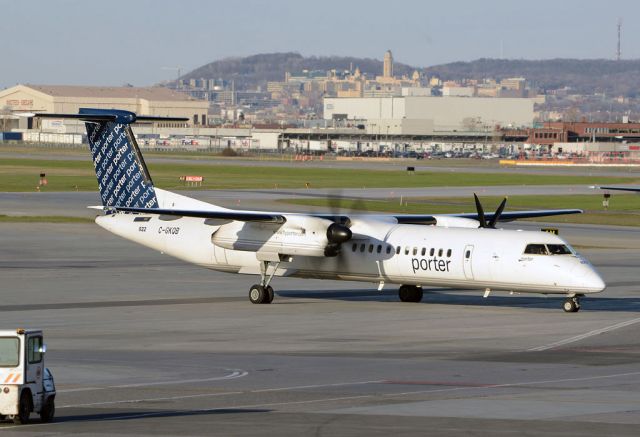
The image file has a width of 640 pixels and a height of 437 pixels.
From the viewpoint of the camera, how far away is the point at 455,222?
39.4 metres

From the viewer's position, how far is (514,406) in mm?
20000

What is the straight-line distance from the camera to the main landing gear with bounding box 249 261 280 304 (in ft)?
123

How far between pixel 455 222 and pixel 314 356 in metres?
13.9

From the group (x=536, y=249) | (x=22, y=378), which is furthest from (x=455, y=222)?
(x=22, y=378)

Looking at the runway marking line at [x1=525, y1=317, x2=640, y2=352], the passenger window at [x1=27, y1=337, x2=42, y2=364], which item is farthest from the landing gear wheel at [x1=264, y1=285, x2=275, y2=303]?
the passenger window at [x1=27, y1=337, x2=42, y2=364]

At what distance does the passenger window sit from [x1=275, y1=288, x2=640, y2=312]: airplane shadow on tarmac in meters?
21.6

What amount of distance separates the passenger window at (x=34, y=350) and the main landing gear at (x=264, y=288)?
19487 millimetres

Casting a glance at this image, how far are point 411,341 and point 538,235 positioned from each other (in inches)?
280

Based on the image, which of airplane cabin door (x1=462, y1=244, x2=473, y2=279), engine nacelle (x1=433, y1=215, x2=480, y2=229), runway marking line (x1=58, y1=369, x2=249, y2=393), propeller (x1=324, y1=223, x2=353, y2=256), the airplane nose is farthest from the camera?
engine nacelle (x1=433, y1=215, x2=480, y2=229)

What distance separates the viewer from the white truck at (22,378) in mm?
17594

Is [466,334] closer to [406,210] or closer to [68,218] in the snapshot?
[68,218]

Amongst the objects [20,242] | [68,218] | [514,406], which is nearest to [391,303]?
[514,406]

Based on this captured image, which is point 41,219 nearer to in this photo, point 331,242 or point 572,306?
point 331,242

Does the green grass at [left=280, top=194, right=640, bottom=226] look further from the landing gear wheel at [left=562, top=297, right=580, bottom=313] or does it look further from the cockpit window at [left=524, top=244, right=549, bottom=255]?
the cockpit window at [left=524, top=244, right=549, bottom=255]
